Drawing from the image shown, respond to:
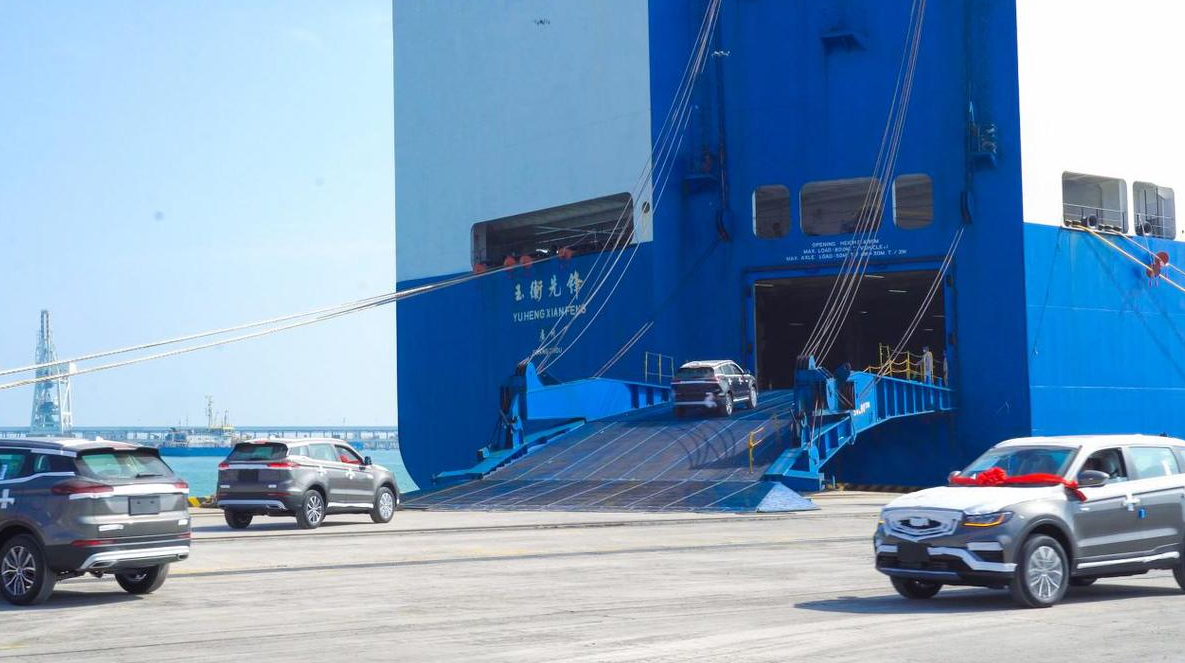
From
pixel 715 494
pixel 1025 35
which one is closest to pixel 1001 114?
pixel 1025 35

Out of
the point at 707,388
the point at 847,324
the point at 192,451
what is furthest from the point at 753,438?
the point at 192,451

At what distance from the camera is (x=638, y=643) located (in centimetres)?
1016

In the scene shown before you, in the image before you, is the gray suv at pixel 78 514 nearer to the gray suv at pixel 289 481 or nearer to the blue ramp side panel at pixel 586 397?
the gray suv at pixel 289 481

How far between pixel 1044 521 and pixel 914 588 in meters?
1.46

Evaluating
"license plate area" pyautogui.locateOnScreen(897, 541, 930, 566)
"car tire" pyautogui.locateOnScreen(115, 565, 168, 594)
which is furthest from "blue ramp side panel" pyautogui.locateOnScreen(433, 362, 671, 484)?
"license plate area" pyautogui.locateOnScreen(897, 541, 930, 566)

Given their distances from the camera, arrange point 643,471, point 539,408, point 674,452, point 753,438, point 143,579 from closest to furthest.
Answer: point 143,579 → point 643,471 → point 674,452 → point 753,438 → point 539,408

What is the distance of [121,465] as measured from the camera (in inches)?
535

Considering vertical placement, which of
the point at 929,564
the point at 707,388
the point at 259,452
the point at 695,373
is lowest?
the point at 929,564

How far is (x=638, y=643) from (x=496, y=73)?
38.8 meters

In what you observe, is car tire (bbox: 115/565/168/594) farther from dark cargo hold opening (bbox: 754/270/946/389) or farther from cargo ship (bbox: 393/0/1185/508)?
dark cargo hold opening (bbox: 754/270/946/389)

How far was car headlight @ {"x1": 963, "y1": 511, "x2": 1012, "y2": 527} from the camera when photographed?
Result: 1198 centimetres

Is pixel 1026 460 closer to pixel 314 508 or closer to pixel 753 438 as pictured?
pixel 314 508

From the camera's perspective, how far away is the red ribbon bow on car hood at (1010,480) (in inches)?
496

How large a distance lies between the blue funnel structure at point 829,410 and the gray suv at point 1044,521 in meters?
15.5
